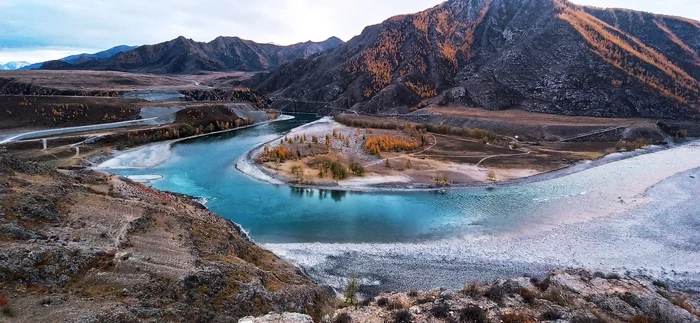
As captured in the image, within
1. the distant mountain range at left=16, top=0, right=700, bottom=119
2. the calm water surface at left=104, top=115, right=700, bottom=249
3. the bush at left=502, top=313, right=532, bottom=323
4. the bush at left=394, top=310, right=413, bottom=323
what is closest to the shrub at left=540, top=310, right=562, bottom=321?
the bush at left=502, top=313, right=532, bottom=323

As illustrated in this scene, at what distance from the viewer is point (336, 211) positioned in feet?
144

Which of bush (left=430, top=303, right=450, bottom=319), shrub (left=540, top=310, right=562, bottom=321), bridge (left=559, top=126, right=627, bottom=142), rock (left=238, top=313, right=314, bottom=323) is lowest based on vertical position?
bush (left=430, top=303, right=450, bottom=319)

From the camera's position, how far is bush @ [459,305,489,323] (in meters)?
15.7

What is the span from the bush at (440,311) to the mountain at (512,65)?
Result: 107 metres

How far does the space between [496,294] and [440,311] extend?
377cm

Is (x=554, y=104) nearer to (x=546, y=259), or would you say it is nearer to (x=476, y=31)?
(x=476, y=31)

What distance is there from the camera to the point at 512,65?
423ft

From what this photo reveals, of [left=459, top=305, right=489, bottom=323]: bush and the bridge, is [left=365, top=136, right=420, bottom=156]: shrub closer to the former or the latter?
the bridge

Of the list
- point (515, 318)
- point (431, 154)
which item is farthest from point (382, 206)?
point (515, 318)

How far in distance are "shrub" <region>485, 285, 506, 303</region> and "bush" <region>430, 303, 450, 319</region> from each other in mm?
2841

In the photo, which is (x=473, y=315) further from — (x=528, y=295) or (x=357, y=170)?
(x=357, y=170)

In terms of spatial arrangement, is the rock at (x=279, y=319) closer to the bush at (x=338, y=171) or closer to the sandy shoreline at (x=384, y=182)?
the sandy shoreline at (x=384, y=182)

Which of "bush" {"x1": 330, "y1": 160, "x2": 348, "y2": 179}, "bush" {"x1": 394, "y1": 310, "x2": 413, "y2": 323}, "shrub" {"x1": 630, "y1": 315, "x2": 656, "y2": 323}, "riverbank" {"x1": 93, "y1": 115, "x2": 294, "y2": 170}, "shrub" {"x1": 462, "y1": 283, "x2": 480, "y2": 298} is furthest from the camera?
"riverbank" {"x1": 93, "y1": 115, "x2": 294, "y2": 170}

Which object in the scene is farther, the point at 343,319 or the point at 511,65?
the point at 511,65
